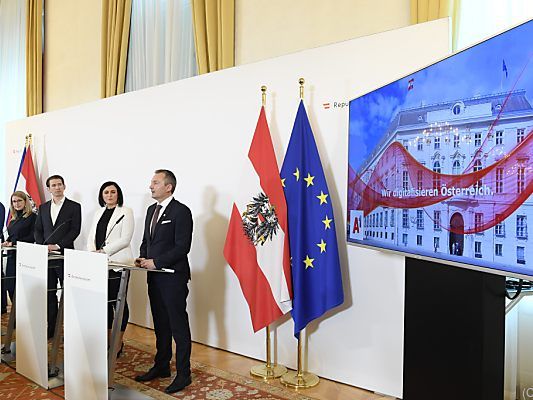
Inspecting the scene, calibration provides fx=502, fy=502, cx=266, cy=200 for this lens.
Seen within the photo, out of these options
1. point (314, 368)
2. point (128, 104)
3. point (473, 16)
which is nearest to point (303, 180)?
point (314, 368)

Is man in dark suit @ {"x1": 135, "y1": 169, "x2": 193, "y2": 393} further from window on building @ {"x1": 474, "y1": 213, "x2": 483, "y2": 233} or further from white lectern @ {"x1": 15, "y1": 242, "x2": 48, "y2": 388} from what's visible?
window on building @ {"x1": 474, "y1": 213, "x2": 483, "y2": 233}

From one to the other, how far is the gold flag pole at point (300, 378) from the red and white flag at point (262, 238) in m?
0.32

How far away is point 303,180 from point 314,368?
1.38 metres

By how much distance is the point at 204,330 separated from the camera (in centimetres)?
444

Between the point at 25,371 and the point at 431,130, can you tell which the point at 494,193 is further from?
the point at 25,371

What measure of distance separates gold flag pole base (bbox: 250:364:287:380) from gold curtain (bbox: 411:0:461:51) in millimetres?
2668

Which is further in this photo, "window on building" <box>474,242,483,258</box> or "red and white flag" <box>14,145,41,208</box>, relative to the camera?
"red and white flag" <box>14,145,41,208</box>

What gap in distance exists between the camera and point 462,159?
6.13 ft

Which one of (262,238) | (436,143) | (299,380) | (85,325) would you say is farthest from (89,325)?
(436,143)

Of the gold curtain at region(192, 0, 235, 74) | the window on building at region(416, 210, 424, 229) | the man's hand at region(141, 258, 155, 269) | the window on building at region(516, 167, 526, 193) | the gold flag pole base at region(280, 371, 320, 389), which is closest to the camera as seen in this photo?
the window on building at region(516, 167, 526, 193)

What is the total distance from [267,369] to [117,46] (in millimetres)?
4619

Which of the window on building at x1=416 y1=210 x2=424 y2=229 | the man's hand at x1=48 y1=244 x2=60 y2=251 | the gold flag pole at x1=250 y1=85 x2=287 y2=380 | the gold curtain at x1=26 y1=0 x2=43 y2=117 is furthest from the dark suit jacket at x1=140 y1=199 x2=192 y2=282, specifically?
the gold curtain at x1=26 y1=0 x2=43 y2=117

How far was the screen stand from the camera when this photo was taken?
6.16 ft

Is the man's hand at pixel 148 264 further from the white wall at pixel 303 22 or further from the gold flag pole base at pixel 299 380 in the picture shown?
the white wall at pixel 303 22
